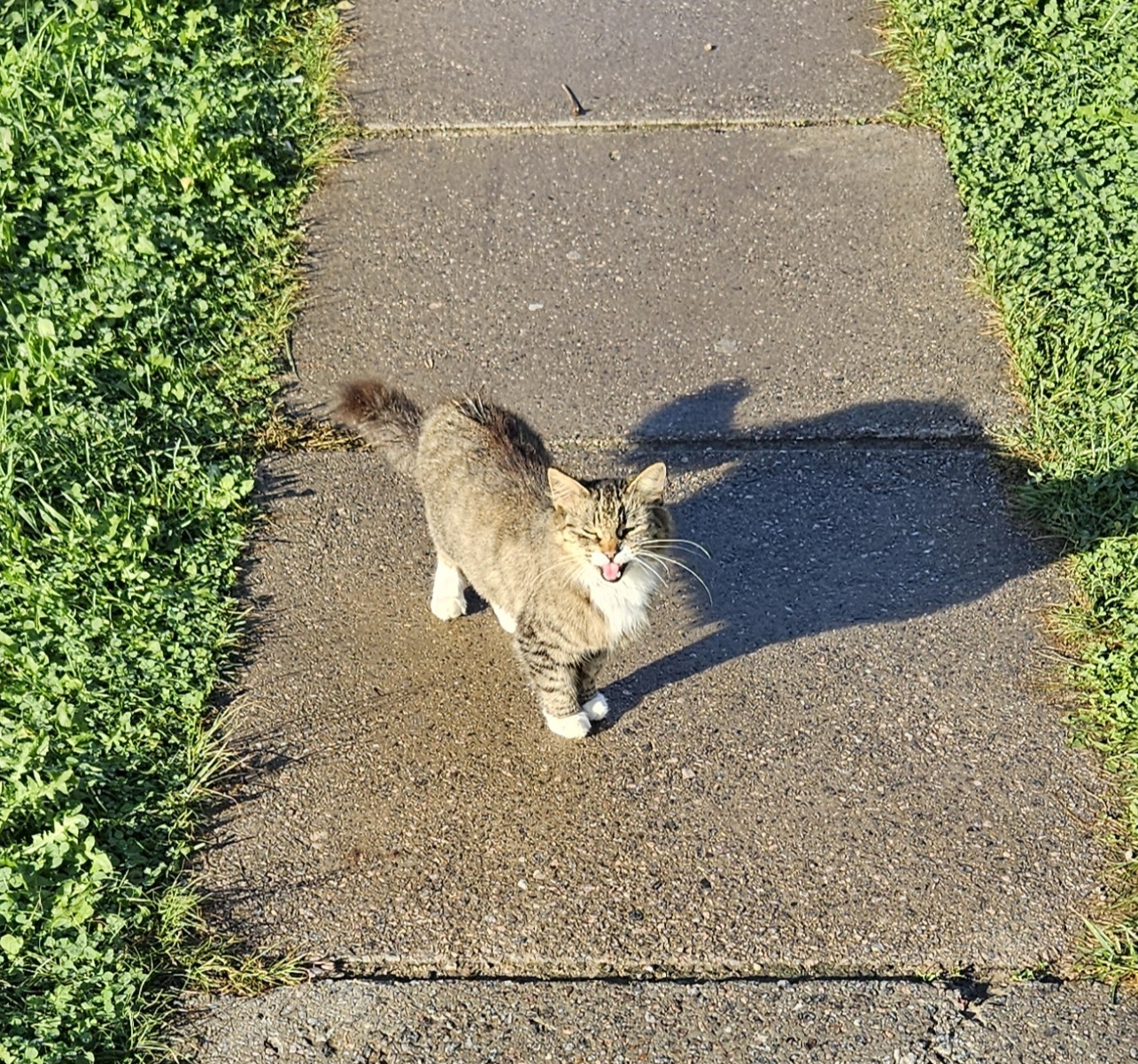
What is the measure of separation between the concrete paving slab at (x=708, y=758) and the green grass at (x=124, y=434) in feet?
0.83

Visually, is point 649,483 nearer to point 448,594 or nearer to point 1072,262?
point 448,594

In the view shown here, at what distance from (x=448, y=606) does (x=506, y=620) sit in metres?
0.25

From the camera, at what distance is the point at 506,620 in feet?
14.8

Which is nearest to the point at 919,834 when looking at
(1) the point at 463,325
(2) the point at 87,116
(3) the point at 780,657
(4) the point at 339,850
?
(3) the point at 780,657

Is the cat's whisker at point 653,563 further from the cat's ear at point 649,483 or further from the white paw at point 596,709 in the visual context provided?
the white paw at point 596,709

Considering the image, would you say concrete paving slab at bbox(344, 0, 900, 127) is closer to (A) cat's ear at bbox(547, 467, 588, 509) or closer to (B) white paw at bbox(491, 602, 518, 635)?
(B) white paw at bbox(491, 602, 518, 635)

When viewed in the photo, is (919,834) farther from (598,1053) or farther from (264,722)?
(264,722)

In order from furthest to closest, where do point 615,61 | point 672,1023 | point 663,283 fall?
1. point 615,61
2. point 663,283
3. point 672,1023

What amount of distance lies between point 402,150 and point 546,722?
142 inches

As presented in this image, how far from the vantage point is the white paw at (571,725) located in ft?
13.7

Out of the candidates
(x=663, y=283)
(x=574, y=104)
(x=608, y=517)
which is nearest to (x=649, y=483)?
(x=608, y=517)

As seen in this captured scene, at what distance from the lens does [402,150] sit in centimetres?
669

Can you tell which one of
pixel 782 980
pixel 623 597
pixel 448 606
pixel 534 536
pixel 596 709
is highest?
pixel 534 536

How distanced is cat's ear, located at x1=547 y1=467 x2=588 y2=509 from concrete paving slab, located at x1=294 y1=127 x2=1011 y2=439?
1.37 metres
